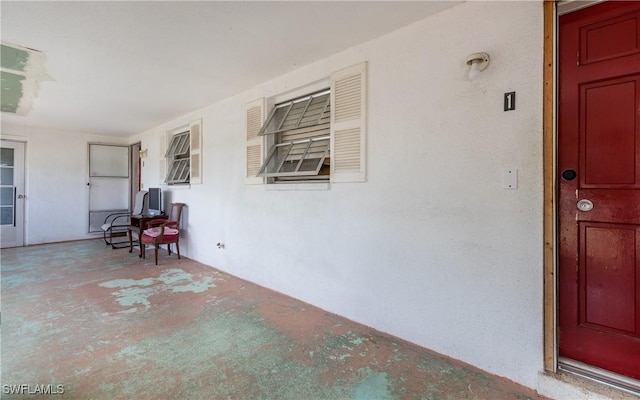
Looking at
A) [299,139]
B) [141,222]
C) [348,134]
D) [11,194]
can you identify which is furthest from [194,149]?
[11,194]

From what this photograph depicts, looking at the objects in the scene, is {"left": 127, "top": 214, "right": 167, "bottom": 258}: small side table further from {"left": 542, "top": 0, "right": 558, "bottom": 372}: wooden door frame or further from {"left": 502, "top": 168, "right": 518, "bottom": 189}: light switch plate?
{"left": 542, "top": 0, "right": 558, "bottom": 372}: wooden door frame

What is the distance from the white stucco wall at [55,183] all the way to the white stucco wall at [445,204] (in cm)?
617

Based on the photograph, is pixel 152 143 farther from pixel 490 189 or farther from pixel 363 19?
pixel 490 189

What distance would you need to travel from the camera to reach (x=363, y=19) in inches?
84.6

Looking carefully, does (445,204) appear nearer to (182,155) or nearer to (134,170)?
(182,155)

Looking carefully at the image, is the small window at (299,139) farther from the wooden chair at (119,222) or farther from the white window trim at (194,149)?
the wooden chair at (119,222)

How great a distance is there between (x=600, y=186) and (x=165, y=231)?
5082 millimetres

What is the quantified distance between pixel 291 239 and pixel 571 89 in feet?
8.35

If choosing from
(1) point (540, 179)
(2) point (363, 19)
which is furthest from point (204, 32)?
(1) point (540, 179)

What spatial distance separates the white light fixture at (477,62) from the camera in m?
1.85

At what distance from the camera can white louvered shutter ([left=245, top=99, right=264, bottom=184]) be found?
3.49m

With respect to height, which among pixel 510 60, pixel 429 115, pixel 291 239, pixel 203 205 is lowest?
pixel 291 239

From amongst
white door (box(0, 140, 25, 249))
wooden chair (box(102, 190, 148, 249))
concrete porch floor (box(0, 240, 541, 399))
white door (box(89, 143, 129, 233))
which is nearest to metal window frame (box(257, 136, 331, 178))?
concrete porch floor (box(0, 240, 541, 399))

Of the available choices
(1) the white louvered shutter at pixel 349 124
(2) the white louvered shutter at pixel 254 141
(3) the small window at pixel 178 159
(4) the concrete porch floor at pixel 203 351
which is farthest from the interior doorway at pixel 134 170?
(1) the white louvered shutter at pixel 349 124
